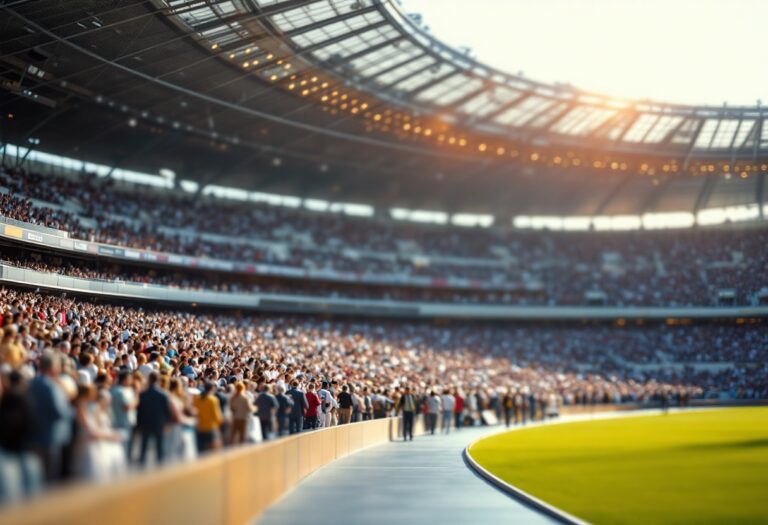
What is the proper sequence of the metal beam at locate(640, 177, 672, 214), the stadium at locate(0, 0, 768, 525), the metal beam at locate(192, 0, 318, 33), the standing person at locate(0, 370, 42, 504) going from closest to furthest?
the standing person at locate(0, 370, 42, 504), the stadium at locate(0, 0, 768, 525), the metal beam at locate(192, 0, 318, 33), the metal beam at locate(640, 177, 672, 214)

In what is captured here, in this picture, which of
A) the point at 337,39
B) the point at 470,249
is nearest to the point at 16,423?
the point at 337,39

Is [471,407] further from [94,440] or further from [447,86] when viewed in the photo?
[94,440]

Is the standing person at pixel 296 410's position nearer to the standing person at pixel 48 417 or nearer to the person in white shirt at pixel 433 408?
the standing person at pixel 48 417

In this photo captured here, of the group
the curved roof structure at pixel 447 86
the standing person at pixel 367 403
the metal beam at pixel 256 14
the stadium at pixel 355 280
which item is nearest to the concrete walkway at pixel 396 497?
the stadium at pixel 355 280

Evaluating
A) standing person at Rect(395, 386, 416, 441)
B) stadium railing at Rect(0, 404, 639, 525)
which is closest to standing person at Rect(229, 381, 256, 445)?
stadium railing at Rect(0, 404, 639, 525)

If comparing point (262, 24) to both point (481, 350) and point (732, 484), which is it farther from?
point (481, 350)

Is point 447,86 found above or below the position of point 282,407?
above

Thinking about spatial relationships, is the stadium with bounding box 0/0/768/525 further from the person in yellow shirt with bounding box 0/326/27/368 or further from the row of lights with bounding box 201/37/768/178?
the person in yellow shirt with bounding box 0/326/27/368

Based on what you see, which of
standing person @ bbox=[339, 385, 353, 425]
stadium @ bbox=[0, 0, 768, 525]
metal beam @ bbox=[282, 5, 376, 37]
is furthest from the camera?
metal beam @ bbox=[282, 5, 376, 37]
